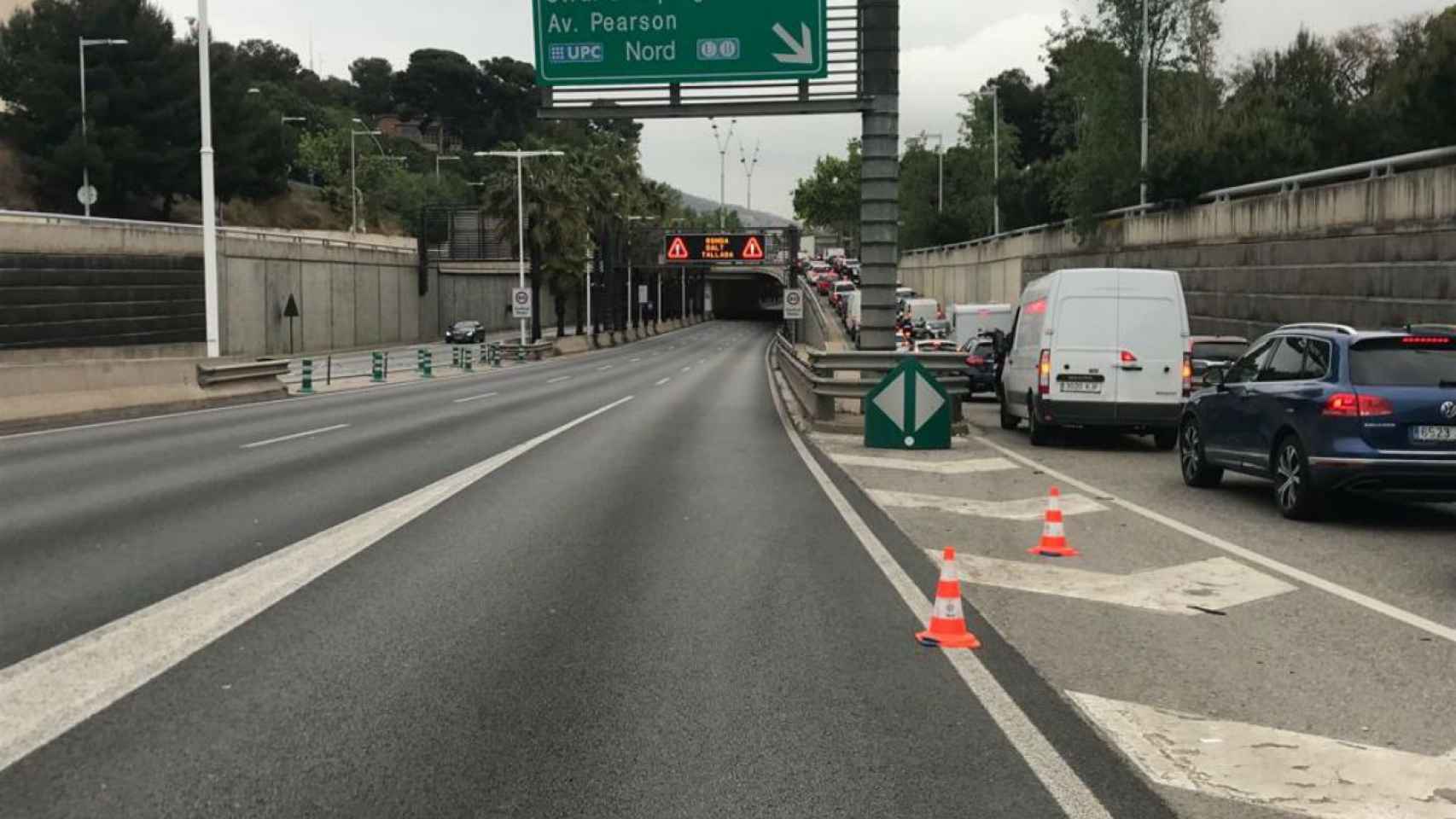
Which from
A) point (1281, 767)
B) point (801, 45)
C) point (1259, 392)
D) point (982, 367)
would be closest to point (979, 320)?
point (982, 367)

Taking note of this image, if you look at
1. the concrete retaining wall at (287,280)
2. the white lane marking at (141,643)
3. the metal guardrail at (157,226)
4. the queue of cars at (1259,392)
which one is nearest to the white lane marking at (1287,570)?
the queue of cars at (1259,392)

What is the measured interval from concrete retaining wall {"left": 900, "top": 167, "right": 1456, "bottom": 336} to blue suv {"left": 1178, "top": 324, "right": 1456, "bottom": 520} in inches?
413

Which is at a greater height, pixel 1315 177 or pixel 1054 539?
pixel 1315 177

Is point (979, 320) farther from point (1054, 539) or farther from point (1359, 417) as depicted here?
point (1054, 539)

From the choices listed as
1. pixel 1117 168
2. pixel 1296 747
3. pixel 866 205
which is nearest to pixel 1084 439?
pixel 866 205

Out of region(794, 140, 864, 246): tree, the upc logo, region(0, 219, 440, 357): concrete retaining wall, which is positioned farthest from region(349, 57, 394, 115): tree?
the upc logo

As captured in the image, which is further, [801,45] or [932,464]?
[801,45]

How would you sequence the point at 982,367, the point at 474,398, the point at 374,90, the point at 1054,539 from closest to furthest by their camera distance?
the point at 1054,539, the point at 982,367, the point at 474,398, the point at 374,90

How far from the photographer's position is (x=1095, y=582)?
892 cm

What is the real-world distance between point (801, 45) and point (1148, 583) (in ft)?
51.2

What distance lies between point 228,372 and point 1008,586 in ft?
75.4

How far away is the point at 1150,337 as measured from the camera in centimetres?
1788

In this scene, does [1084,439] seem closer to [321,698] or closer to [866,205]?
[866,205]

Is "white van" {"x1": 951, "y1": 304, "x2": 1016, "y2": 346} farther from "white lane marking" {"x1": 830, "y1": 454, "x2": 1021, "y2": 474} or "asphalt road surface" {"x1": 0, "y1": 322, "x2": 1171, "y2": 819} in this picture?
"asphalt road surface" {"x1": 0, "y1": 322, "x2": 1171, "y2": 819}
